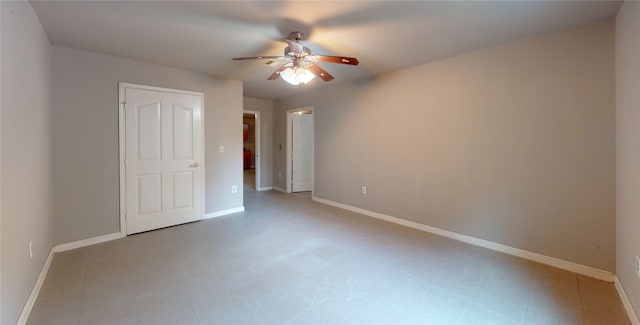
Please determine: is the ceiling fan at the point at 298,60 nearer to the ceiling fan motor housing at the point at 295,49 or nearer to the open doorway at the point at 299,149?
the ceiling fan motor housing at the point at 295,49

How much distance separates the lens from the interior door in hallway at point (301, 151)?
6117 millimetres

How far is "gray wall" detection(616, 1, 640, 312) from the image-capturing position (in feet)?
5.74

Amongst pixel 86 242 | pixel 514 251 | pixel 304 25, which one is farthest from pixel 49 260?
pixel 514 251

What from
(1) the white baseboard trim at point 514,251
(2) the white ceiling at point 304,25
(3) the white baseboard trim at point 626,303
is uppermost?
(2) the white ceiling at point 304,25

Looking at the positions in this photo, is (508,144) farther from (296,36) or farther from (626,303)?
(296,36)

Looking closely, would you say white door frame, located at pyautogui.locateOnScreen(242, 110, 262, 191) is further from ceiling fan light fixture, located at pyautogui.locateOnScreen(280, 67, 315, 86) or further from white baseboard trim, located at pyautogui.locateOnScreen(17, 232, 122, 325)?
ceiling fan light fixture, located at pyautogui.locateOnScreen(280, 67, 315, 86)

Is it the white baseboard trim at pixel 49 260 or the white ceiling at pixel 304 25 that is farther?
the white ceiling at pixel 304 25

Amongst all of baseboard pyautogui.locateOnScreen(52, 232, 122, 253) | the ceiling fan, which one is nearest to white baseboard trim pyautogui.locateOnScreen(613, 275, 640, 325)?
the ceiling fan

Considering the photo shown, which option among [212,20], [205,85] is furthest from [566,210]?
[205,85]

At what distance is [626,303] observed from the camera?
1.89m

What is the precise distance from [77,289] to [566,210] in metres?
4.40

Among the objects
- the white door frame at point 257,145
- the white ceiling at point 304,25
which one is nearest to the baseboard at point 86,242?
the white ceiling at point 304,25

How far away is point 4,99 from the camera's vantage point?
1518 millimetres

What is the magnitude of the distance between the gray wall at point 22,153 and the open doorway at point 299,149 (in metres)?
4.07
